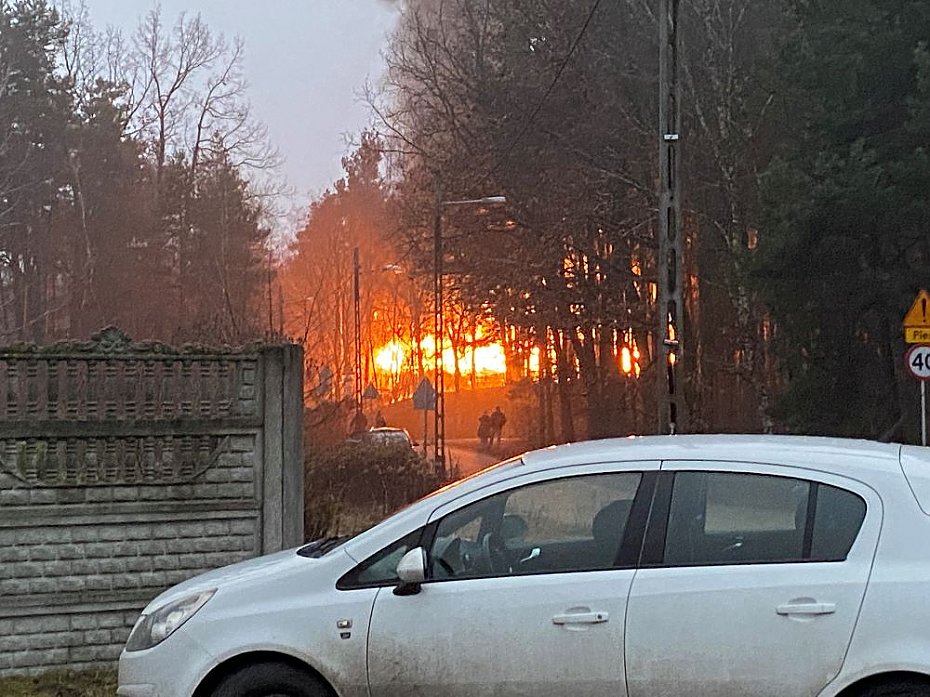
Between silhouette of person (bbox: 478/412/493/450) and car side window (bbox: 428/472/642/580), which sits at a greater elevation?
car side window (bbox: 428/472/642/580)

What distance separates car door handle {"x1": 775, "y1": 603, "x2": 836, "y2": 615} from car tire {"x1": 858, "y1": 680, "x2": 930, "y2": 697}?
0.34m

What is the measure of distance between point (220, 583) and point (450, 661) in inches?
45.4

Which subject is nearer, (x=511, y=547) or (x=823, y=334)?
(x=511, y=547)

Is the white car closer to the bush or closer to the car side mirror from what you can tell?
the car side mirror

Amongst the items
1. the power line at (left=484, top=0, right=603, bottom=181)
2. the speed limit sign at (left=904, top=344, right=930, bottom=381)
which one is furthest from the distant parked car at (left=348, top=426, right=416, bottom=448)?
the power line at (left=484, top=0, right=603, bottom=181)

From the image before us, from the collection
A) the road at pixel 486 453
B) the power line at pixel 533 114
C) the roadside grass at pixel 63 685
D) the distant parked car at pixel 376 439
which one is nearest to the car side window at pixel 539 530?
the roadside grass at pixel 63 685

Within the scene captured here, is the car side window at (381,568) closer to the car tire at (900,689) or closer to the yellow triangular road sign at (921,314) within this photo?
the car tire at (900,689)

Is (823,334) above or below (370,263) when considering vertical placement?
below

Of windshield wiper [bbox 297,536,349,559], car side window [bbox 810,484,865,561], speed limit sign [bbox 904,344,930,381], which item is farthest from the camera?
speed limit sign [bbox 904,344,930,381]

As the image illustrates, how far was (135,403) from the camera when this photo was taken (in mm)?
7848

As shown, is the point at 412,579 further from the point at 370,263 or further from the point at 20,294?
the point at 370,263

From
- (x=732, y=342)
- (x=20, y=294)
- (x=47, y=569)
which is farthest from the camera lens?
(x=20, y=294)

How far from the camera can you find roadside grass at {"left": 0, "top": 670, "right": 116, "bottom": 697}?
7164mm

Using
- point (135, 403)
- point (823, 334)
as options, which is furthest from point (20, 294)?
point (135, 403)
